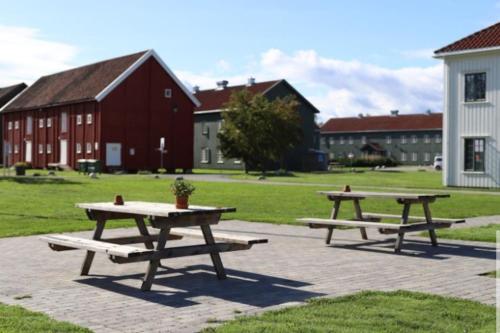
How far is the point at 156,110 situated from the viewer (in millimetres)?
55750

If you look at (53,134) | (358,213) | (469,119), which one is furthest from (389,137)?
(358,213)

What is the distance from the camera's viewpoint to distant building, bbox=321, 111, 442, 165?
4085 inches

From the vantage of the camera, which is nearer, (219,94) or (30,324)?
(30,324)

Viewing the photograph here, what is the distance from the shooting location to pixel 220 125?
72.1 meters

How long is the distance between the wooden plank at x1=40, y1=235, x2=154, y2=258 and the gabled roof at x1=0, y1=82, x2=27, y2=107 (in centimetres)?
6992

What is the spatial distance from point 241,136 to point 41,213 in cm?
3947

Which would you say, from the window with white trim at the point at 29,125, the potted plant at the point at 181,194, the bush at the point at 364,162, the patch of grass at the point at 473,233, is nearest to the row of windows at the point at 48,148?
the window with white trim at the point at 29,125

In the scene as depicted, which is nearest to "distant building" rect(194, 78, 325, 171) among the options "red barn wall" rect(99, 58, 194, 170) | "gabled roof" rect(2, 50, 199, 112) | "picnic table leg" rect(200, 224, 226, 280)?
"red barn wall" rect(99, 58, 194, 170)

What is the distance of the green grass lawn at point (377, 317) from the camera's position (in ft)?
18.4

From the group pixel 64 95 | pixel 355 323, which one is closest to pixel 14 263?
pixel 355 323

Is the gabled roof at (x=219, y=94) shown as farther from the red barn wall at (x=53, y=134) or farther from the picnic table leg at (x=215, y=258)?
the picnic table leg at (x=215, y=258)

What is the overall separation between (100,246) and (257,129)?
47842mm

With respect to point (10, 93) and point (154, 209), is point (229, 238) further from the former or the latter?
point (10, 93)

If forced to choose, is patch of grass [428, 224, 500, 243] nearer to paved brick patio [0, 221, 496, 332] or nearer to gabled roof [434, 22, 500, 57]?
paved brick patio [0, 221, 496, 332]
